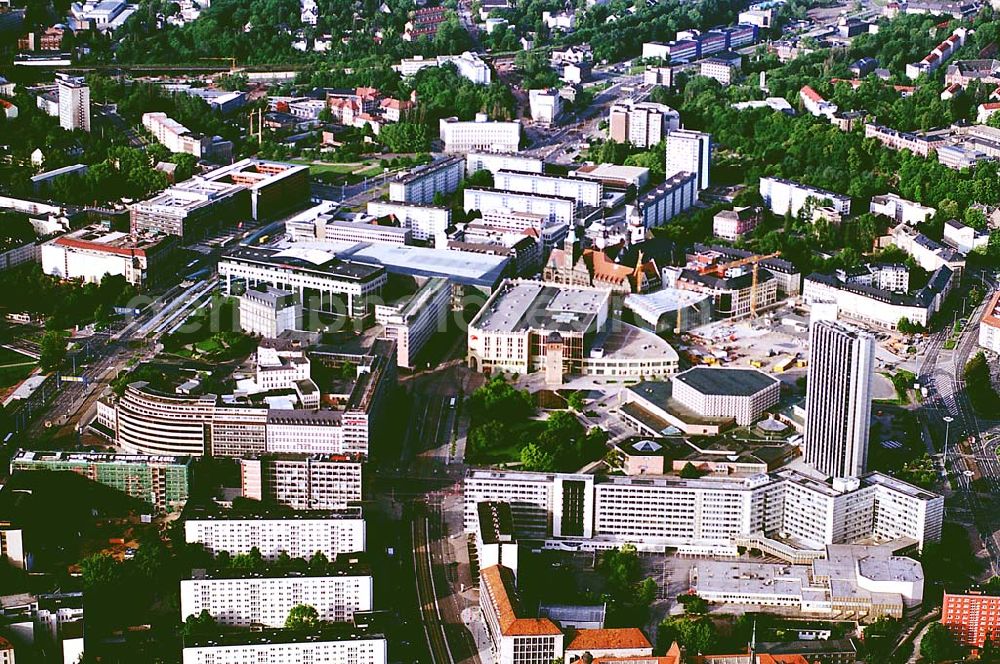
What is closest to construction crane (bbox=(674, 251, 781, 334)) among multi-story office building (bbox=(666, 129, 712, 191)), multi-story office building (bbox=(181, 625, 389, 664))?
multi-story office building (bbox=(666, 129, 712, 191))

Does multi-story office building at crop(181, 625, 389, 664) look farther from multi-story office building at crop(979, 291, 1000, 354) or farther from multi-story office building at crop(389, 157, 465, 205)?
multi-story office building at crop(389, 157, 465, 205)

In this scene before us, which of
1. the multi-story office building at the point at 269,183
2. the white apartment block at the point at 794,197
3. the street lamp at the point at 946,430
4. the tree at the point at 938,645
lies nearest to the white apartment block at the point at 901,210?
the white apartment block at the point at 794,197

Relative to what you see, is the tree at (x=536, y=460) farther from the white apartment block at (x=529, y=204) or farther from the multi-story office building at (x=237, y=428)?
the white apartment block at (x=529, y=204)

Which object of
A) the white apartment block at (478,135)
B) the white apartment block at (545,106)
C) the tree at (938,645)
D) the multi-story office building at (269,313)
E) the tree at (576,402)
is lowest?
the tree at (938,645)

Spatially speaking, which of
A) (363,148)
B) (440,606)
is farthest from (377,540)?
(363,148)

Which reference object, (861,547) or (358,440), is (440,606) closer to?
(358,440)

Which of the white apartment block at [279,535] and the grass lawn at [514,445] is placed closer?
the white apartment block at [279,535]

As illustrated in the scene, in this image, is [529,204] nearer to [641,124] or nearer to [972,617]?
[641,124]
